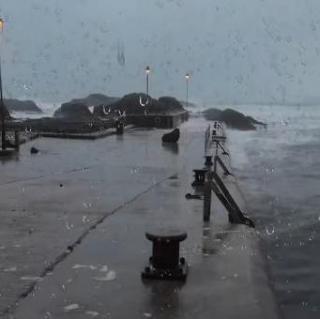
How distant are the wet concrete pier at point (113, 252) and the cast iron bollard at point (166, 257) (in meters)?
0.14

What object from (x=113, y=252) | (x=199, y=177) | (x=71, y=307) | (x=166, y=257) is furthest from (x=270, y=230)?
(x=71, y=307)

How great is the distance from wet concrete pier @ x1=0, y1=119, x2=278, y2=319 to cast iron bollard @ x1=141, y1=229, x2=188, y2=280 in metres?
0.14

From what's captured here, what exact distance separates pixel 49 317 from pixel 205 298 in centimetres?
180

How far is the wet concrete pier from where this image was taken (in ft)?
20.7

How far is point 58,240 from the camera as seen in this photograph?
913cm

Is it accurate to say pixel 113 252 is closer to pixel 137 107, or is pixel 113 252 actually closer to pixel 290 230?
pixel 290 230

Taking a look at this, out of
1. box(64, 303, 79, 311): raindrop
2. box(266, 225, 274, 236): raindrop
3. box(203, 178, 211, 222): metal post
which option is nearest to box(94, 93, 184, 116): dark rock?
box(266, 225, 274, 236): raindrop

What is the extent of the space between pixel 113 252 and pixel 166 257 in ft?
4.86

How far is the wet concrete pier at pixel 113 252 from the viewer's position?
20.7 ft

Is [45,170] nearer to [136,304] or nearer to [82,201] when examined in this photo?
[82,201]

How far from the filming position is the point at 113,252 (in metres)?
8.48

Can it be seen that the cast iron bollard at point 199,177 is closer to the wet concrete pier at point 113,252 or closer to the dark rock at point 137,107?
the wet concrete pier at point 113,252

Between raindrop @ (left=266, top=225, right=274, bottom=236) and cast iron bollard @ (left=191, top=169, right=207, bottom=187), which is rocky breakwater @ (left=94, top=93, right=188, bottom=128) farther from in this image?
raindrop @ (left=266, top=225, right=274, bottom=236)

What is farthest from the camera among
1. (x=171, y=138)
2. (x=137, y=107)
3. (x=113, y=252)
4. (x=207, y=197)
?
(x=137, y=107)
